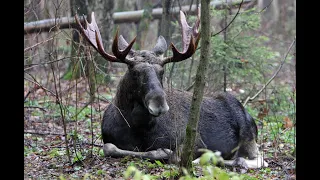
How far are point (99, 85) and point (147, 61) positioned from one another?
1.47 meters

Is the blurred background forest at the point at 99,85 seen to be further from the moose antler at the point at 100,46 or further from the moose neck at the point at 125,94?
the moose neck at the point at 125,94

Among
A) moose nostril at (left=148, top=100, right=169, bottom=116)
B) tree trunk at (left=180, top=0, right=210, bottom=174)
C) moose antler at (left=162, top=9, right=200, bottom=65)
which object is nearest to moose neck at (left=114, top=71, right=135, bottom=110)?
moose antler at (left=162, top=9, right=200, bottom=65)

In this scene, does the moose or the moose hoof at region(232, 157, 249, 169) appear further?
the moose hoof at region(232, 157, 249, 169)

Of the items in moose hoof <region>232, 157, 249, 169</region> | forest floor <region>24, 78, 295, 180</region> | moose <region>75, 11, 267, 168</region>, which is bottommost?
moose hoof <region>232, 157, 249, 169</region>

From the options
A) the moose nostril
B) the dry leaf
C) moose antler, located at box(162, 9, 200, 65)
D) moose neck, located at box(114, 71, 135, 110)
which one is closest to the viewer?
the moose nostril

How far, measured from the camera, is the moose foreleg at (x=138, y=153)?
8.01 metres

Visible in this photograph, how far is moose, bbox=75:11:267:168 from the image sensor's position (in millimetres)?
7805

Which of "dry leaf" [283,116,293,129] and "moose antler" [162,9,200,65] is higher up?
"moose antler" [162,9,200,65]

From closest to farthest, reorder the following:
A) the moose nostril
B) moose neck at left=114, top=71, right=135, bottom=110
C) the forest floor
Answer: the forest floor, the moose nostril, moose neck at left=114, top=71, right=135, bottom=110

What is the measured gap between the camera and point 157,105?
748 cm

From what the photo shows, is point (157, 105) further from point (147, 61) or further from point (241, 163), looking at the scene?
point (241, 163)

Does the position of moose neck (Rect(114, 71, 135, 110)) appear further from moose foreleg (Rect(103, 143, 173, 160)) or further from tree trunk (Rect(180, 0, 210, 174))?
tree trunk (Rect(180, 0, 210, 174))
